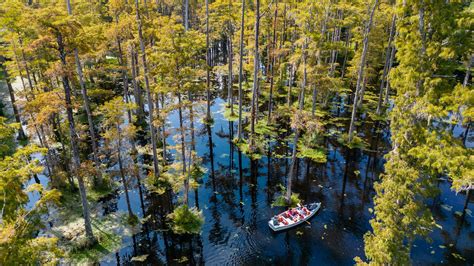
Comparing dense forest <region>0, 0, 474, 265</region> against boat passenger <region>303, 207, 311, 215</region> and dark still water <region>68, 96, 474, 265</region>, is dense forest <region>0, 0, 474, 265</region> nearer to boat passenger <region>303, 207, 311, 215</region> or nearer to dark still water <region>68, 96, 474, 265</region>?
dark still water <region>68, 96, 474, 265</region>

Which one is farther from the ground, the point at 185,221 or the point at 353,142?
the point at 353,142

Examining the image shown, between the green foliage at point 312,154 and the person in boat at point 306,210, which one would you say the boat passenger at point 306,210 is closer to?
the person in boat at point 306,210

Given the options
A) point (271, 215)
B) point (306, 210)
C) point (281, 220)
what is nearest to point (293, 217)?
point (281, 220)

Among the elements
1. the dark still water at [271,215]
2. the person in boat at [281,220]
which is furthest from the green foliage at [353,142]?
the person in boat at [281,220]

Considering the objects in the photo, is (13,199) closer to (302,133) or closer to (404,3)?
(404,3)

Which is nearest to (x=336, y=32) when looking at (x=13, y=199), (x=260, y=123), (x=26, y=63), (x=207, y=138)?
(x=260, y=123)

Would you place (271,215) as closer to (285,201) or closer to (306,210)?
(285,201)
